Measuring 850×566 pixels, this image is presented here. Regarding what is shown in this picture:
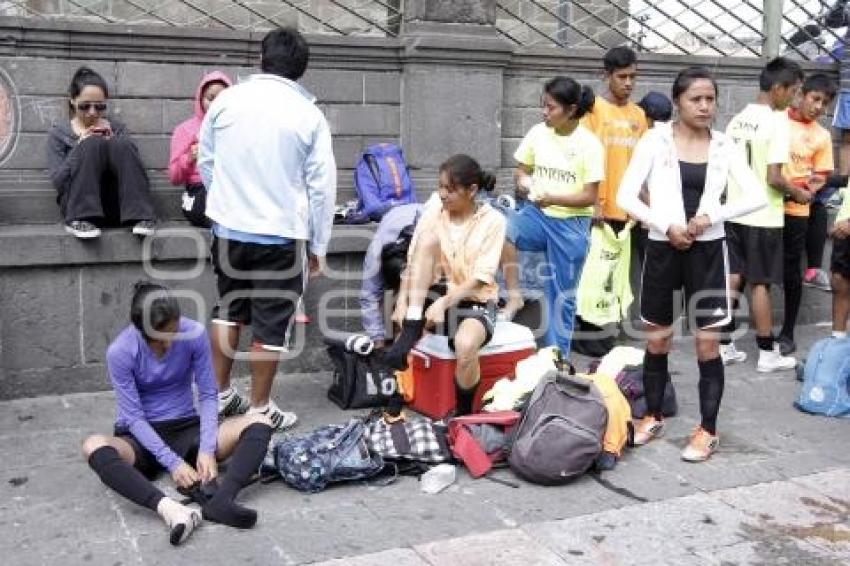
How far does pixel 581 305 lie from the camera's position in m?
6.81

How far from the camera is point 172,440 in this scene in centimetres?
437

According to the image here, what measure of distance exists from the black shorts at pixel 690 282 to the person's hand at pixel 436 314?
3.40 ft

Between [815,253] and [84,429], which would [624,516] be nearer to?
[84,429]

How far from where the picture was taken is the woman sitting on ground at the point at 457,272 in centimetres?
525

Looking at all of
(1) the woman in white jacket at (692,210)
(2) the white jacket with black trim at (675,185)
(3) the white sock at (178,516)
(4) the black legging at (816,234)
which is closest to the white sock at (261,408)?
(3) the white sock at (178,516)

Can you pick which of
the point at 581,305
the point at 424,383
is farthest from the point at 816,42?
the point at 424,383

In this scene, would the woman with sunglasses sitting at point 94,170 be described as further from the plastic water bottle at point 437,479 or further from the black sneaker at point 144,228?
the plastic water bottle at point 437,479

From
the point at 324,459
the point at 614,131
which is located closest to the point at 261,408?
the point at 324,459

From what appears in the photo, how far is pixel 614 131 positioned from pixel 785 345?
2011 millimetres

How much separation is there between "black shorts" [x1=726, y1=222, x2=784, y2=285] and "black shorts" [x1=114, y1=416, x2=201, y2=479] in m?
3.93

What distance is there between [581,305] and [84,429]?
3326 mm

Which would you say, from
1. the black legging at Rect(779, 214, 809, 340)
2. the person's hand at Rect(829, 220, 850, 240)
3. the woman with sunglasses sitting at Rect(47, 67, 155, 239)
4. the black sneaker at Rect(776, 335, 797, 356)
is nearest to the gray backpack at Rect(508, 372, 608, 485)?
the person's hand at Rect(829, 220, 850, 240)

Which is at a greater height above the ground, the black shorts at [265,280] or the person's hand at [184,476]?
the black shorts at [265,280]

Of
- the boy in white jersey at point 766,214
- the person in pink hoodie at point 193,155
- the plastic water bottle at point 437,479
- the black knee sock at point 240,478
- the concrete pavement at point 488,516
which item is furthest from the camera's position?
the boy in white jersey at point 766,214
